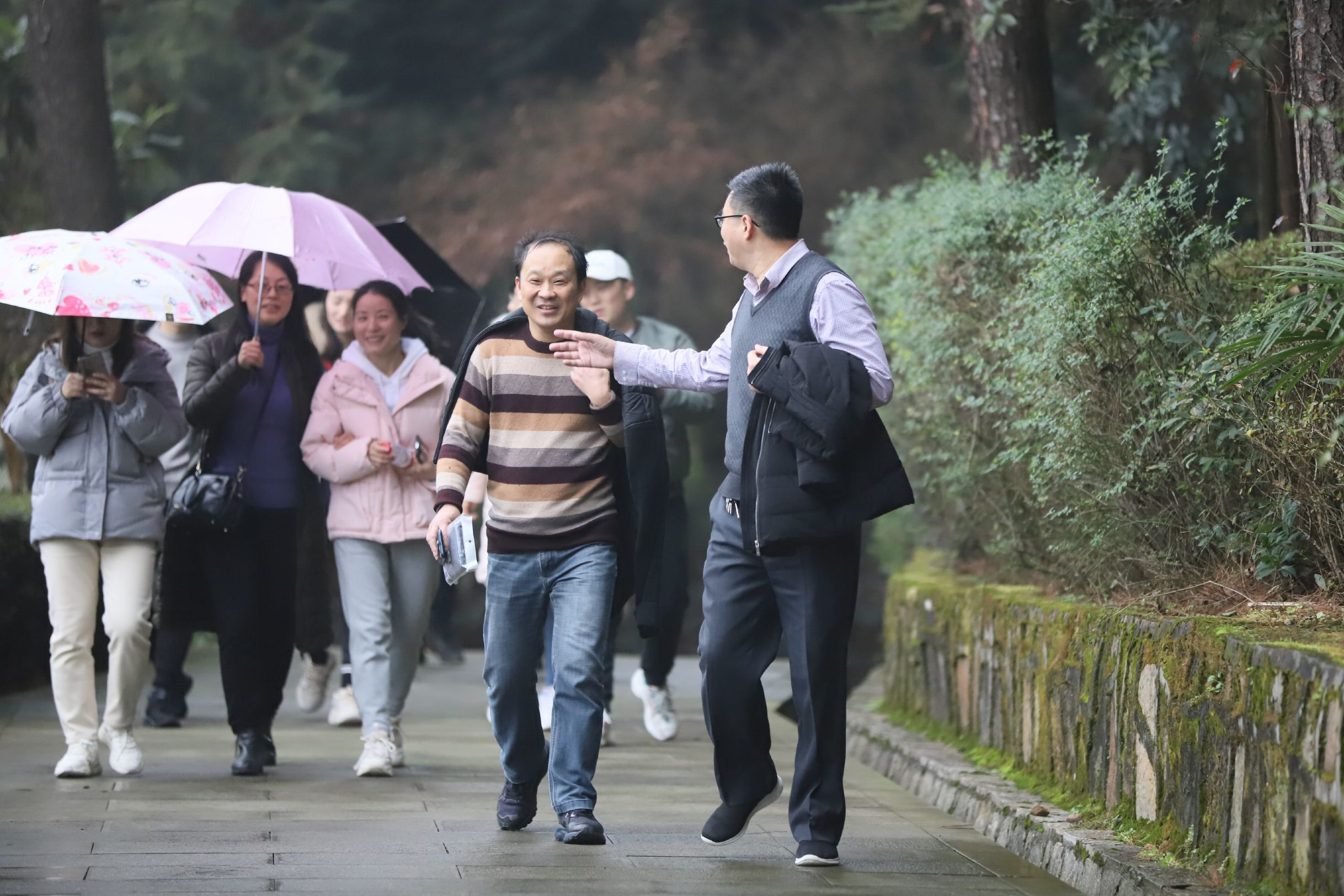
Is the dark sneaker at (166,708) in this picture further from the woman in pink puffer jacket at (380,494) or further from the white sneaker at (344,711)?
the woman in pink puffer jacket at (380,494)

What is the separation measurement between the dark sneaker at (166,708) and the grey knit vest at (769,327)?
441cm

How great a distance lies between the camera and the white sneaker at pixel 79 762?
7.21 meters

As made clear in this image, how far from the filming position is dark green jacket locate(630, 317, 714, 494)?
29.1ft

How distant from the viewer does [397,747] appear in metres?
7.64

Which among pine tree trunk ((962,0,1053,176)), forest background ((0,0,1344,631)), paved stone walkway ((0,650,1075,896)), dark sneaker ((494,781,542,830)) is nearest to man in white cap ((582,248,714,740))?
paved stone walkway ((0,650,1075,896))

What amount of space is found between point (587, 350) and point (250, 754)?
101 inches

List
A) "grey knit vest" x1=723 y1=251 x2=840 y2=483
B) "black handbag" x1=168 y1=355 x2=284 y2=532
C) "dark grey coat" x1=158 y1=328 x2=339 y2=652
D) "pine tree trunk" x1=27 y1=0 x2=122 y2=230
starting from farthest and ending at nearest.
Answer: "pine tree trunk" x1=27 y1=0 x2=122 y2=230, "dark grey coat" x1=158 y1=328 x2=339 y2=652, "black handbag" x1=168 y1=355 x2=284 y2=532, "grey knit vest" x1=723 y1=251 x2=840 y2=483

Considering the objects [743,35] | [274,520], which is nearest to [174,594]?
[274,520]

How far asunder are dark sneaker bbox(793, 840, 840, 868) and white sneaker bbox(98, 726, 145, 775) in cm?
295

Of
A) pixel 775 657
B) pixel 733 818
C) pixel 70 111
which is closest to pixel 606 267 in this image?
pixel 775 657

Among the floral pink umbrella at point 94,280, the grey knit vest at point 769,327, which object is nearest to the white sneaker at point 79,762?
the floral pink umbrella at point 94,280

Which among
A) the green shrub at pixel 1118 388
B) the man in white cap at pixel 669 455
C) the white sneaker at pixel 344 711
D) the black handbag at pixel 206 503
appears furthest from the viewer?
the white sneaker at pixel 344 711

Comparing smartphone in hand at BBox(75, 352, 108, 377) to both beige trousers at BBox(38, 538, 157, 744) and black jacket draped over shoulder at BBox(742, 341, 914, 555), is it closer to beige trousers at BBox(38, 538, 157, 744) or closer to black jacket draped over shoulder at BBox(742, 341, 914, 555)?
beige trousers at BBox(38, 538, 157, 744)

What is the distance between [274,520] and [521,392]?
1.90m
